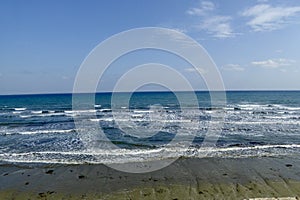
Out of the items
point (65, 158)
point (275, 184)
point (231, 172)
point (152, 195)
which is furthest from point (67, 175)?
point (275, 184)

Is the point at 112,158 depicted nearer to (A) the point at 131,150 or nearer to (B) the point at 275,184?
(A) the point at 131,150

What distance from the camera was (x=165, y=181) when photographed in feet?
35.1

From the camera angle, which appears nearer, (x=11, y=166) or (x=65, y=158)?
(x=11, y=166)

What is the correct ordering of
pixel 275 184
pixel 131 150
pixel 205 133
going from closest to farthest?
pixel 275 184, pixel 131 150, pixel 205 133

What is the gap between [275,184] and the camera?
1021 centimetres

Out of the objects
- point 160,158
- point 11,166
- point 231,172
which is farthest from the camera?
point 160,158

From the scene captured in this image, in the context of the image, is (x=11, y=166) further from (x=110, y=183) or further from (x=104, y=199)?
(x=104, y=199)

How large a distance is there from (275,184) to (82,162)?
28.5ft

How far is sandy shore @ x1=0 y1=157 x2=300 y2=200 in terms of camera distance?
374 inches

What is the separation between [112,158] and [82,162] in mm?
1593

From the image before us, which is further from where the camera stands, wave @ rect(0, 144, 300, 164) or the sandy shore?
wave @ rect(0, 144, 300, 164)

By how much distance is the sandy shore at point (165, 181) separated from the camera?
950cm

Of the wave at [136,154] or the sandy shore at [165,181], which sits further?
the wave at [136,154]

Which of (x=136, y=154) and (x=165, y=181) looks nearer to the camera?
(x=165, y=181)
